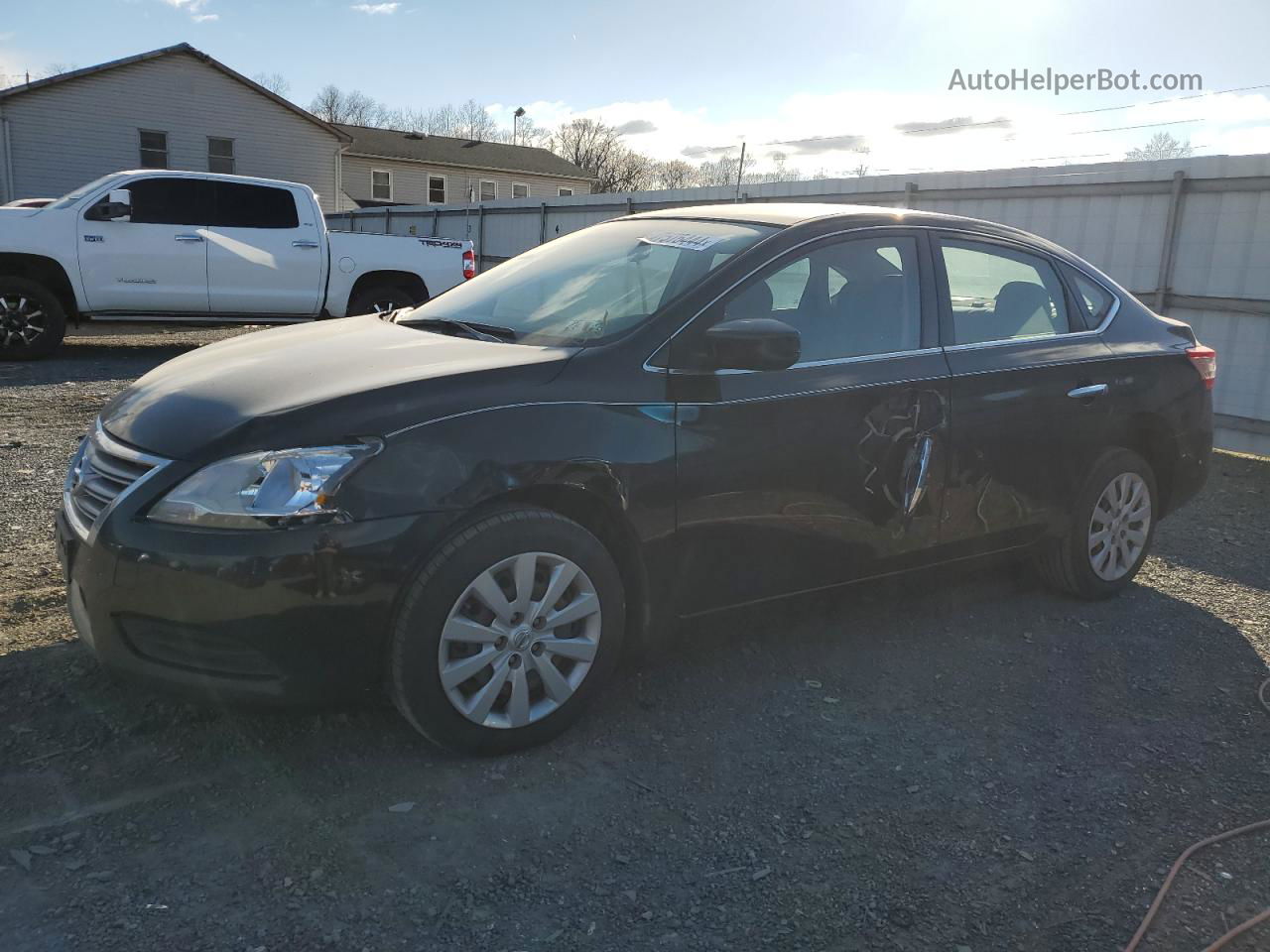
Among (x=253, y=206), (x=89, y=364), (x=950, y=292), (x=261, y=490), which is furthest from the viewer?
(x=253, y=206)

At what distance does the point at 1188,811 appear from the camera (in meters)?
3.10

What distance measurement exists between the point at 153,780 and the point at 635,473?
1650 mm

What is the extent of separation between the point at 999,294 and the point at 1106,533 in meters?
1.24

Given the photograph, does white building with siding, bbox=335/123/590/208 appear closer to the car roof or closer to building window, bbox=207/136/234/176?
building window, bbox=207/136/234/176

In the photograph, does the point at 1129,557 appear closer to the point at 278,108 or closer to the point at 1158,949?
the point at 1158,949

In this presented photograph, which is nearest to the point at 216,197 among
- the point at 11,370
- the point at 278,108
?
the point at 11,370

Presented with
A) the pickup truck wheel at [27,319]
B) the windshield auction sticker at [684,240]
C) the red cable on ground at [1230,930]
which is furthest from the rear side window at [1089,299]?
the pickup truck wheel at [27,319]

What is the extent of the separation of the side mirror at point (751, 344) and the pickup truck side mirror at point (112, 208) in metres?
9.55

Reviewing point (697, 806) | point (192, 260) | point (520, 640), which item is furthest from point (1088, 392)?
point (192, 260)

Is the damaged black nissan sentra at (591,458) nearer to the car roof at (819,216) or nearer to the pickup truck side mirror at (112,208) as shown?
the car roof at (819,216)

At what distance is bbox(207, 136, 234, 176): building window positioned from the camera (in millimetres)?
30906

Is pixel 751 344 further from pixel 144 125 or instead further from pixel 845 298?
pixel 144 125

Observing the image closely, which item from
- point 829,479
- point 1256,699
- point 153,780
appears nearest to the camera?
point 153,780

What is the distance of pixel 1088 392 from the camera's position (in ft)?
14.8
